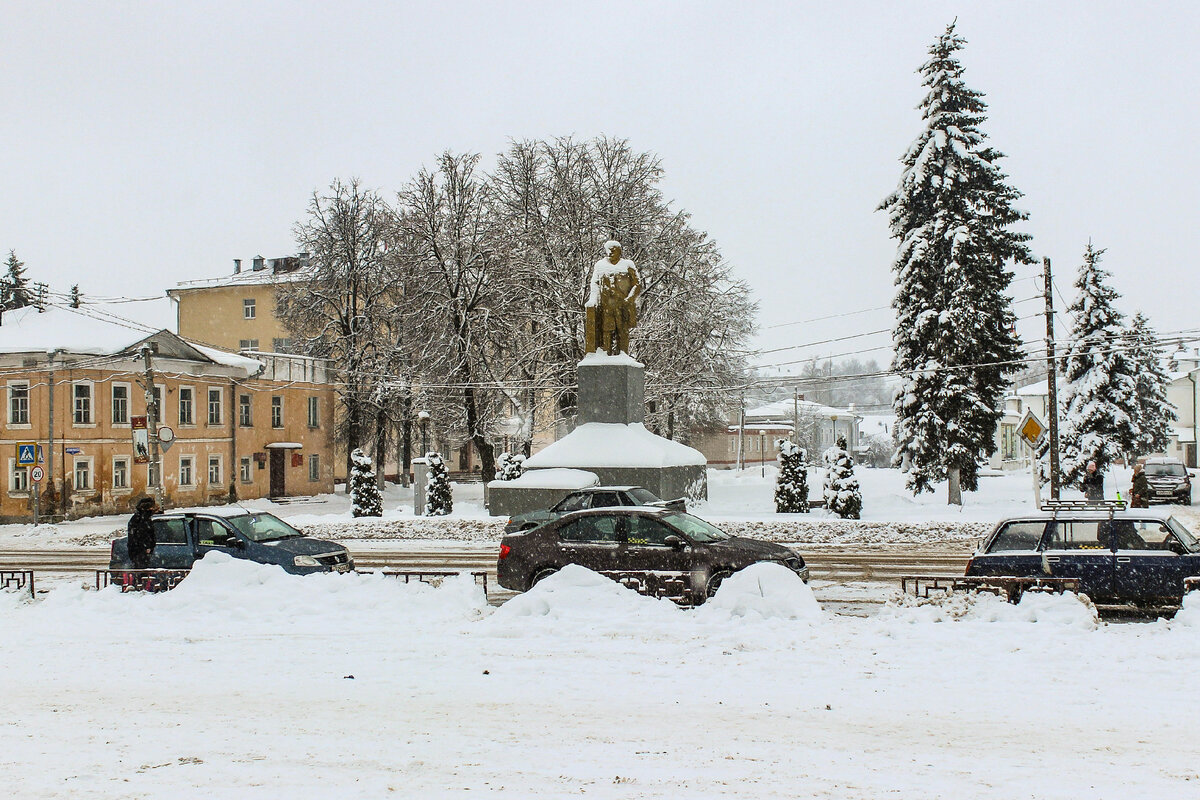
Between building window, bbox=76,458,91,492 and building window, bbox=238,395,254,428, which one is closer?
building window, bbox=76,458,91,492

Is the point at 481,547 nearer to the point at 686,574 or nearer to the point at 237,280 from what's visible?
the point at 686,574

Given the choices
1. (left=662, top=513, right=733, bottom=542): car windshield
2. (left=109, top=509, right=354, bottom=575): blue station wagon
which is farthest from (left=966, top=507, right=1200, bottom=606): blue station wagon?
(left=109, top=509, right=354, bottom=575): blue station wagon

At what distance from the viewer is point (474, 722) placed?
7480 millimetres

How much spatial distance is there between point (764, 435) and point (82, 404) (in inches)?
2117

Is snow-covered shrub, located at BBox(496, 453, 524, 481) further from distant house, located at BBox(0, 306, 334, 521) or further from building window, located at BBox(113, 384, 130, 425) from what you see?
building window, located at BBox(113, 384, 130, 425)

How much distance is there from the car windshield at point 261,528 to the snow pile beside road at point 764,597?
284 inches

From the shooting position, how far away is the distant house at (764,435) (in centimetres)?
8081

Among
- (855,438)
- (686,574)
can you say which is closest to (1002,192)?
(686,574)

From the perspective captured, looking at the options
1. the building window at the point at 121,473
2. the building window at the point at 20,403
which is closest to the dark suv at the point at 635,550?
the building window at the point at 20,403

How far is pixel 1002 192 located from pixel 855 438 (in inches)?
2901

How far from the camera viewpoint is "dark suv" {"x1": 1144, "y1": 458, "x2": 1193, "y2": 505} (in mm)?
35906

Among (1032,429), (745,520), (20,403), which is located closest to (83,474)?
(20,403)

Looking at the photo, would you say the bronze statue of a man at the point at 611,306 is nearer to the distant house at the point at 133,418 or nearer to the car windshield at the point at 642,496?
the car windshield at the point at 642,496

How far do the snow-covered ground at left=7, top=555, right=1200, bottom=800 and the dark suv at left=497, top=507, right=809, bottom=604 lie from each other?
3.30 feet
